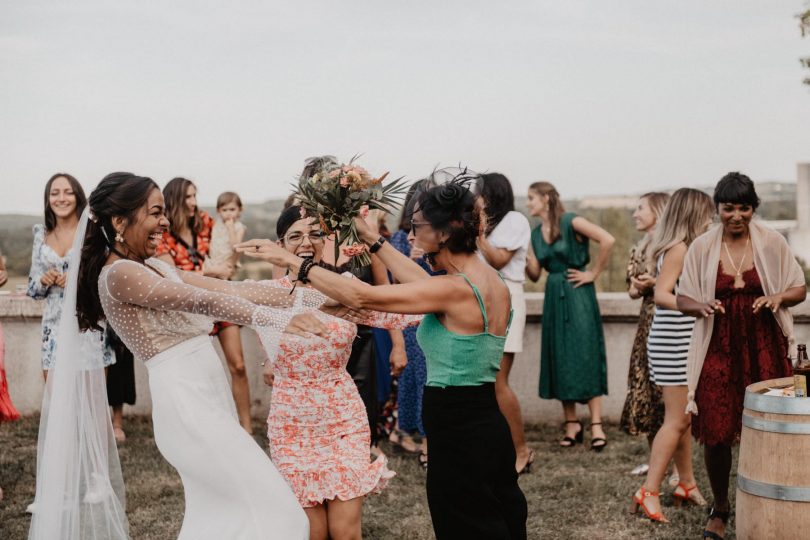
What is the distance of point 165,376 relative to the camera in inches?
148

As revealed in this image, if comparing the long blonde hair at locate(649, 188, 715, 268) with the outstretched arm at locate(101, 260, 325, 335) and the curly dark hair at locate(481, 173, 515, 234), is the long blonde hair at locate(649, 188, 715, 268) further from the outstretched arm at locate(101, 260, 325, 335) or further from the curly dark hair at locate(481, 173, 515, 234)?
the outstretched arm at locate(101, 260, 325, 335)

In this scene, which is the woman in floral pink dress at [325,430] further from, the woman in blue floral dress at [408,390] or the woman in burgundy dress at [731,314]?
the woman in blue floral dress at [408,390]

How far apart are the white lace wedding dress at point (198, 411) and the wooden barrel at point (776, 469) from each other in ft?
6.71

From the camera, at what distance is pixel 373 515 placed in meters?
6.03

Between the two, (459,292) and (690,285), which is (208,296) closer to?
(459,292)

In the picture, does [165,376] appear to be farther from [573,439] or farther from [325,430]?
[573,439]

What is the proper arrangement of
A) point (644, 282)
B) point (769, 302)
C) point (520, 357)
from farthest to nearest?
point (520, 357), point (644, 282), point (769, 302)

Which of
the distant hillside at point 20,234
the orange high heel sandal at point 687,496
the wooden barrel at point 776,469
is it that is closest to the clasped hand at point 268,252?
the wooden barrel at point 776,469

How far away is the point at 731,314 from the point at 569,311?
8.87ft

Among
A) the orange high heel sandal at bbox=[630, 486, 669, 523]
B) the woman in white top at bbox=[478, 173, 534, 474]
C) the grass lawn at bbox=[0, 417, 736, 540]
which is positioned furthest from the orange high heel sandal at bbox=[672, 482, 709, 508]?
the woman in white top at bbox=[478, 173, 534, 474]

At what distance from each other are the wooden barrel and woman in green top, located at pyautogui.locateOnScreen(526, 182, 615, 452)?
10.9ft

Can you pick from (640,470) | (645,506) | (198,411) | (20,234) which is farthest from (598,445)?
(20,234)

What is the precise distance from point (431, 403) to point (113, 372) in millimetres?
4890

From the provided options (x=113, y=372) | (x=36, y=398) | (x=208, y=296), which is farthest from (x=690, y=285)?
(x=36, y=398)
